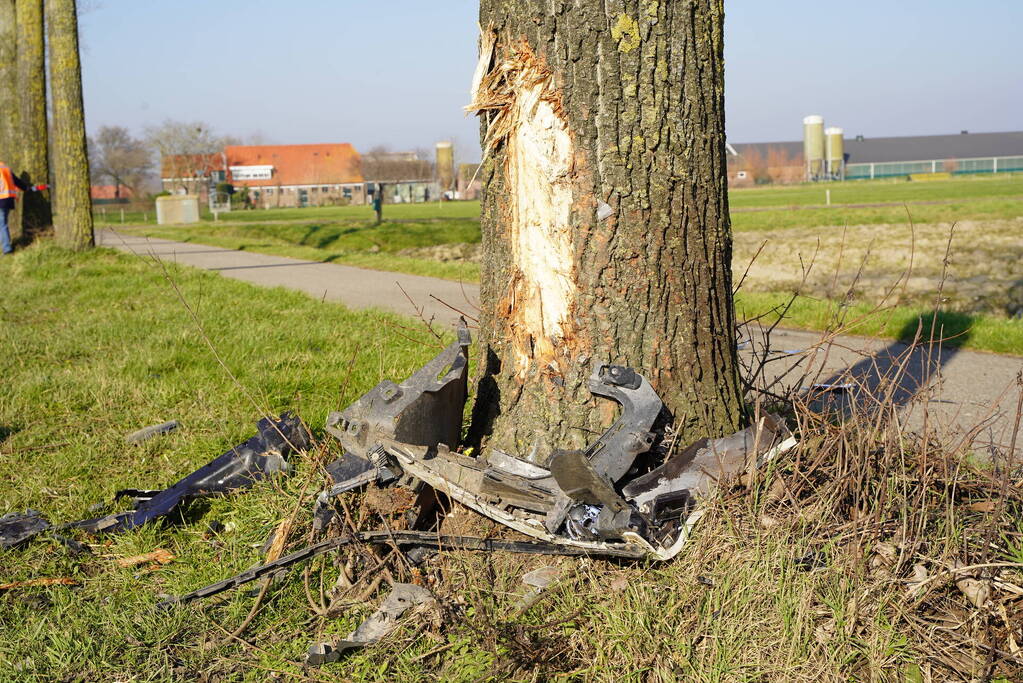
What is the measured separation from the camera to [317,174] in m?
114

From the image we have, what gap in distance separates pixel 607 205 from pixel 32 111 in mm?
16802

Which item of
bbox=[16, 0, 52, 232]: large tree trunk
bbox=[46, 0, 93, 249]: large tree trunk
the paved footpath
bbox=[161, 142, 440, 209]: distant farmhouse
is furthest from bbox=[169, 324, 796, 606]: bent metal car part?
bbox=[161, 142, 440, 209]: distant farmhouse

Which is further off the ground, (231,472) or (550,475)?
(550,475)

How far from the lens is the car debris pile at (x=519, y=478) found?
9.06 ft

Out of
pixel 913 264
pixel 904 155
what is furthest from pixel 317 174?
pixel 913 264

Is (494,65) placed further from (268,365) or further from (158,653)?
(268,365)

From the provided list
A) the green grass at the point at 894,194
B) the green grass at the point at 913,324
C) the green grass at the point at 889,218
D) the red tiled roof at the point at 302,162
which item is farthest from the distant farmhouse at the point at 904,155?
the green grass at the point at 913,324

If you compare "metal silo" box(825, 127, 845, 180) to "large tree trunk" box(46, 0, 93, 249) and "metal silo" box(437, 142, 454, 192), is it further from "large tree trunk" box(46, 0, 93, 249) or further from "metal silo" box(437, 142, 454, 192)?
"large tree trunk" box(46, 0, 93, 249)

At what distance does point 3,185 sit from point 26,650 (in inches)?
588

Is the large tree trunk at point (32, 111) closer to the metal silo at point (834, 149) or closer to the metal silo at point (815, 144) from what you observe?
the metal silo at point (815, 144)

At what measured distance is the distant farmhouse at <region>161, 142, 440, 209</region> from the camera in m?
101

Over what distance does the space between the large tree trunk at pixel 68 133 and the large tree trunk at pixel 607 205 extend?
1325cm

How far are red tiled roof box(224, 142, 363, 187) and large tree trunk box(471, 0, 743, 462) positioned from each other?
11038cm

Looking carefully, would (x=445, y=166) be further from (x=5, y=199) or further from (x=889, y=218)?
(x=5, y=199)
